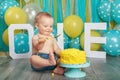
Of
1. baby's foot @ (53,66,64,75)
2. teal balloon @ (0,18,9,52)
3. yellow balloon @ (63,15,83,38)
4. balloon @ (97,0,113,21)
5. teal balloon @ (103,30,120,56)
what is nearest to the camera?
baby's foot @ (53,66,64,75)

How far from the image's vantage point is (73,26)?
3564mm

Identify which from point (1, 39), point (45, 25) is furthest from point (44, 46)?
point (1, 39)

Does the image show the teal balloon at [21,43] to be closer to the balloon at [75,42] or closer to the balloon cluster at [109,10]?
the balloon at [75,42]

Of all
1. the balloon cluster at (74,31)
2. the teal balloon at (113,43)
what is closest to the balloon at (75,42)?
the balloon cluster at (74,31)

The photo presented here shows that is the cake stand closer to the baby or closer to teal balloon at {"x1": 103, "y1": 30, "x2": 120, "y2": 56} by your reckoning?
the baby

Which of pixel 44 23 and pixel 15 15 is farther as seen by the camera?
pixel 15 15

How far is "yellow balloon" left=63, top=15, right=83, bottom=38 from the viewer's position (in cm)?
357

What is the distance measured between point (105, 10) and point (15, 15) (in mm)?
1404

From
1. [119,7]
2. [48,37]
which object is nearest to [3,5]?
[48,37]

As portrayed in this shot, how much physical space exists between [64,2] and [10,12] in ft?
3.38

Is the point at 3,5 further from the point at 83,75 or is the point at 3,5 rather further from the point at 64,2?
the point at 83,75

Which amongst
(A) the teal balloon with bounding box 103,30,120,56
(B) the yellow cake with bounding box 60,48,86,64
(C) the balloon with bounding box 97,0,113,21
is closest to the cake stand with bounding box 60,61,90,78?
(B) the yellow cake with bounding box 60,48,86,64

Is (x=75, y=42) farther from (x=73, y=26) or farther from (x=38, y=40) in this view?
(x=38, y=40)

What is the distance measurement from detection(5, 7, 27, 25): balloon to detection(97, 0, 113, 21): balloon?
1.23 metres
